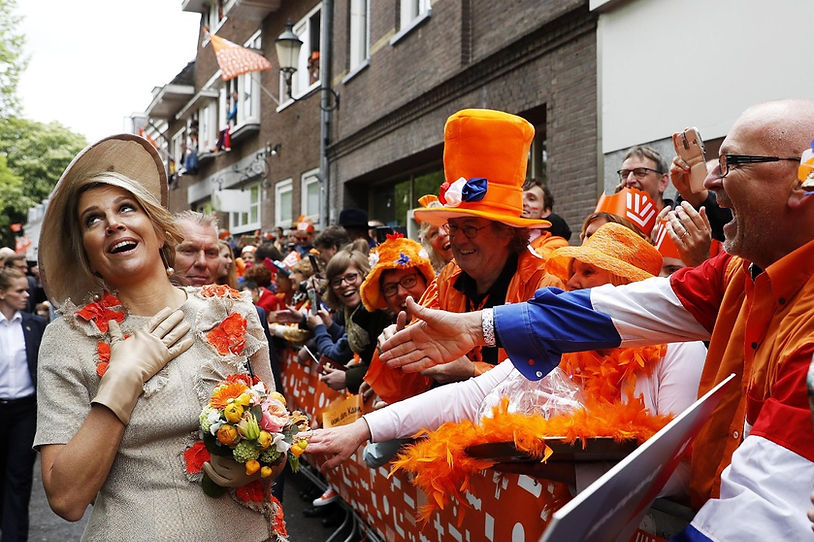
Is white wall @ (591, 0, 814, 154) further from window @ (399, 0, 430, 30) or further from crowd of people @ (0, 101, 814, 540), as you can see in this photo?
window @ (399, 0, 430, 30)

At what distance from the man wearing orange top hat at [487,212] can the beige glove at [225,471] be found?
123 centimetres

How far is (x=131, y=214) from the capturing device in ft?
7.79

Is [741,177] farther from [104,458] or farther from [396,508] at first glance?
[396,508]

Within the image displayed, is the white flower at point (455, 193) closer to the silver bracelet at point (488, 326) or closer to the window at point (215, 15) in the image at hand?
the silver bracelet at point (488, 326)

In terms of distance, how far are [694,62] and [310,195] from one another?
12.1 meters

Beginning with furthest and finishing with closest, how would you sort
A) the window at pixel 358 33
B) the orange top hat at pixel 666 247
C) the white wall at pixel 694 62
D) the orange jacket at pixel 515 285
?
the window at pixel 358 33
the white wall at pixel 694 62
the orange top hat at pixel 666 247
the orange jacket at pixel 515 285

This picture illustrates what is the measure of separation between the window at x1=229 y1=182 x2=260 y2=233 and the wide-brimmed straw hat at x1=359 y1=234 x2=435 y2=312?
54.9 ft

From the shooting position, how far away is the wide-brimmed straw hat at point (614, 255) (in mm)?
2783

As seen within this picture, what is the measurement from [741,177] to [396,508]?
243 cm

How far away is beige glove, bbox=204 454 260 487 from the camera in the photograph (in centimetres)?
216

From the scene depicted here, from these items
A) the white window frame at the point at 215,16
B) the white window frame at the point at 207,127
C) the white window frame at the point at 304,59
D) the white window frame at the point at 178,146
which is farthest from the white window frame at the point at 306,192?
the white window frame at the point at 178,146

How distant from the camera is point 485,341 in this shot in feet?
7.82

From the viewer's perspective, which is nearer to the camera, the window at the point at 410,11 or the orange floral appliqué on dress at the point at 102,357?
the orange floral appliqué on dress at the point at 102,357

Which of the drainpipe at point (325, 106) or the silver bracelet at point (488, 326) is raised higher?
the drainpipe at point (325, 106)
